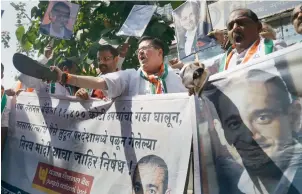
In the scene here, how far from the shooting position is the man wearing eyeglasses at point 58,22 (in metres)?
4.14

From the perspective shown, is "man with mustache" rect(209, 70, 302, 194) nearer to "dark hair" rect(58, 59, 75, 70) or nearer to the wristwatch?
the wristwatch

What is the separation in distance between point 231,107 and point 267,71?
26 centimetres

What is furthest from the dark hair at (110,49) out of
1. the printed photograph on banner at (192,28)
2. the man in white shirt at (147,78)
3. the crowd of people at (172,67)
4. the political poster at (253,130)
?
the political poster at (253,130)

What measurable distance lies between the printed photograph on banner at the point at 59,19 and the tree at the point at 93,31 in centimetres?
29

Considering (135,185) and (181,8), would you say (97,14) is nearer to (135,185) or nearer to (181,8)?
(181,8)

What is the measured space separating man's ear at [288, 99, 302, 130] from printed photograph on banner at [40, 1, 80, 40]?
315 cm

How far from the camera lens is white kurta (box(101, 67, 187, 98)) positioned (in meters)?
2.44

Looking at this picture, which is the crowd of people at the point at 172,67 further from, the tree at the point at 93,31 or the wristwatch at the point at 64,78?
the tree at the point at 93,31

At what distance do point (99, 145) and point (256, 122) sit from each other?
1.23 metres

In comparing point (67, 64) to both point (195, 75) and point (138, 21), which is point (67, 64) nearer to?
Result: point (138, 21)

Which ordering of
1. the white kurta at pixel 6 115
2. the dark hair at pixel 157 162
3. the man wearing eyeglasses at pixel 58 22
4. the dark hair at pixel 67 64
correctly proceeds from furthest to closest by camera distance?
the man wearing eyeglasses at pixel 58 22 → the dark hair at pixel 67 64 → the white kurta at pixel 6 115 → the dark hair at pixel 157 162

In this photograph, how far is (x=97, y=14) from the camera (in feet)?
14.8

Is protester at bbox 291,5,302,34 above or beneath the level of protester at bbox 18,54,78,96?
above

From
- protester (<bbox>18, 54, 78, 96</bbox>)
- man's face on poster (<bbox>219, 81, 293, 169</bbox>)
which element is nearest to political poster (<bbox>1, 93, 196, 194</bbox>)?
protester (<bbox>18, 54, 78, 96</bbox>)
